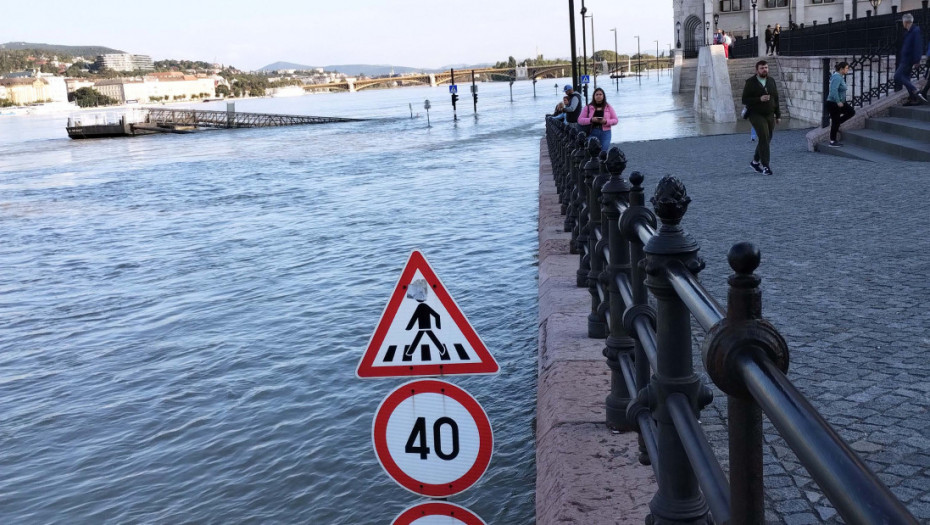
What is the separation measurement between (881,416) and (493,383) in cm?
385

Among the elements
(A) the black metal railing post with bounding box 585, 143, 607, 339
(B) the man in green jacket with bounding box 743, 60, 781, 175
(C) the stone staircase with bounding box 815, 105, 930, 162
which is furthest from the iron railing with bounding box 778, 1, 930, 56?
(A) the black metal railing post with bounding box 585, 143, 607, 339

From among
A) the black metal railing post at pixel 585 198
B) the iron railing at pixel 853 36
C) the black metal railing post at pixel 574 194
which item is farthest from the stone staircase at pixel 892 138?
the black metal railing post at pixel 585 198

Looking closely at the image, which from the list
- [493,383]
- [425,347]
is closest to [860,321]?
[493,383]

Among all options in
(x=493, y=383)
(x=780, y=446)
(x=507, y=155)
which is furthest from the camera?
(x=507, y=155)

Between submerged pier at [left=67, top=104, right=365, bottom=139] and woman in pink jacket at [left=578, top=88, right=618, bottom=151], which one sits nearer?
woman in pink jacket at [left=578, top=88, right=618, bottom=151]

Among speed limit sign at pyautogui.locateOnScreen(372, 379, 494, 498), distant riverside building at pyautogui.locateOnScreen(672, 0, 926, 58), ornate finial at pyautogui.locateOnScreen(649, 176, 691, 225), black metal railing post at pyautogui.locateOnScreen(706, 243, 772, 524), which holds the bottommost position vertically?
speed limit sign at pyautogui.locateOnScreen(372, 379, 494, 498)

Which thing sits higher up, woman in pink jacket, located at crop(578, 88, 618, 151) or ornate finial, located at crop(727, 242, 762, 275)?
ornate finial, located at crop(727, 242, 762, 275)

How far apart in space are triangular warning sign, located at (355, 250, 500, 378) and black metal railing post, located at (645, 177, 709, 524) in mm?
1161

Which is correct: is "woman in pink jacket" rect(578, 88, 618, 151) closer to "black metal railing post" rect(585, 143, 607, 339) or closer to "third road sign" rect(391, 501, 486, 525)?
"black metal railing post" rect(585, 143, 607, 339)

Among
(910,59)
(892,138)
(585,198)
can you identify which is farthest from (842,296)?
(910,59)

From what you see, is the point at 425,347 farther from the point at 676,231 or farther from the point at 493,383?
the point at 493,383

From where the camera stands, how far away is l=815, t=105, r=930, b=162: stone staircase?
15.2 metres

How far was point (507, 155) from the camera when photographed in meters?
33.9

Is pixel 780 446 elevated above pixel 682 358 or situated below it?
below
